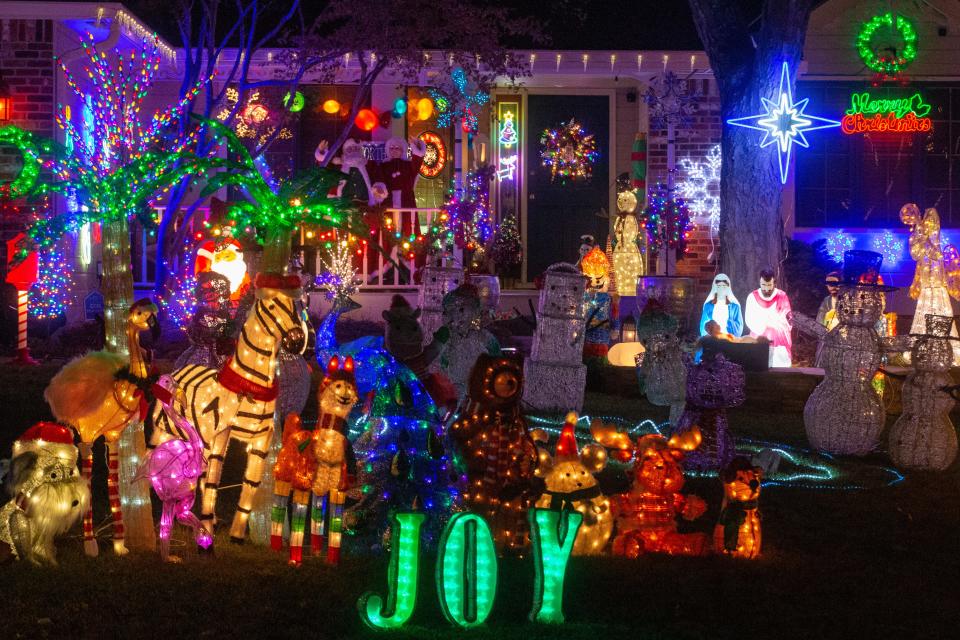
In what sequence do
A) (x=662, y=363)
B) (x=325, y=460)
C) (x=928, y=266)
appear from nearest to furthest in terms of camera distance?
(x=325, y=460)
(x=662, y=363)
(x=928, y=266)

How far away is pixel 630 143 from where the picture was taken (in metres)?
18.1

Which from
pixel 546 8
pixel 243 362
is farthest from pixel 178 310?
pixel 243 362

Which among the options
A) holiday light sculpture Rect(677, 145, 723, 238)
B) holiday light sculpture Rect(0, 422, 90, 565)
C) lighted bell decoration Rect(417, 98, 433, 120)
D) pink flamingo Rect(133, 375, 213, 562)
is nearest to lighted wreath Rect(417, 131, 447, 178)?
lighted bell decoration Rect(417, 98, 433, 120)

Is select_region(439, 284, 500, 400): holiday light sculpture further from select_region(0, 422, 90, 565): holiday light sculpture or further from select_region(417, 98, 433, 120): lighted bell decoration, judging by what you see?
select_region(417, 98, 433, 120): lighted bell decoration

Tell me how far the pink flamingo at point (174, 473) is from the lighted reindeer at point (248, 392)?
0.08 m

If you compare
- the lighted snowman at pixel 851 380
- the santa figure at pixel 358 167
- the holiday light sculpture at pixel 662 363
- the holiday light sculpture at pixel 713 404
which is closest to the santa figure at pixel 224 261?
the santa figure at pixel 358 167

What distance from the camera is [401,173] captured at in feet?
56.6

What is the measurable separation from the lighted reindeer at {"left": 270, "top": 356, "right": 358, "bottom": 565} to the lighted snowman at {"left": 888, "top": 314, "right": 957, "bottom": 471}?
4.53 meters

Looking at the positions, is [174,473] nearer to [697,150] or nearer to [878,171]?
[697,150]

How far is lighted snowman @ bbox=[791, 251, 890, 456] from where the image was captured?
8453 millimetres

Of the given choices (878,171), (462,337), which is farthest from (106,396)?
(878,171)

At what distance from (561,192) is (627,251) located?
2567mm

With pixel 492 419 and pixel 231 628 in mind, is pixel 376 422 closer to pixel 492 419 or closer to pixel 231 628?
pixel 492 419

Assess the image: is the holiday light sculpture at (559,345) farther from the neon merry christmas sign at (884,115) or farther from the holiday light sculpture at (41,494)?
the neon merry christmas sign at (884,115)
